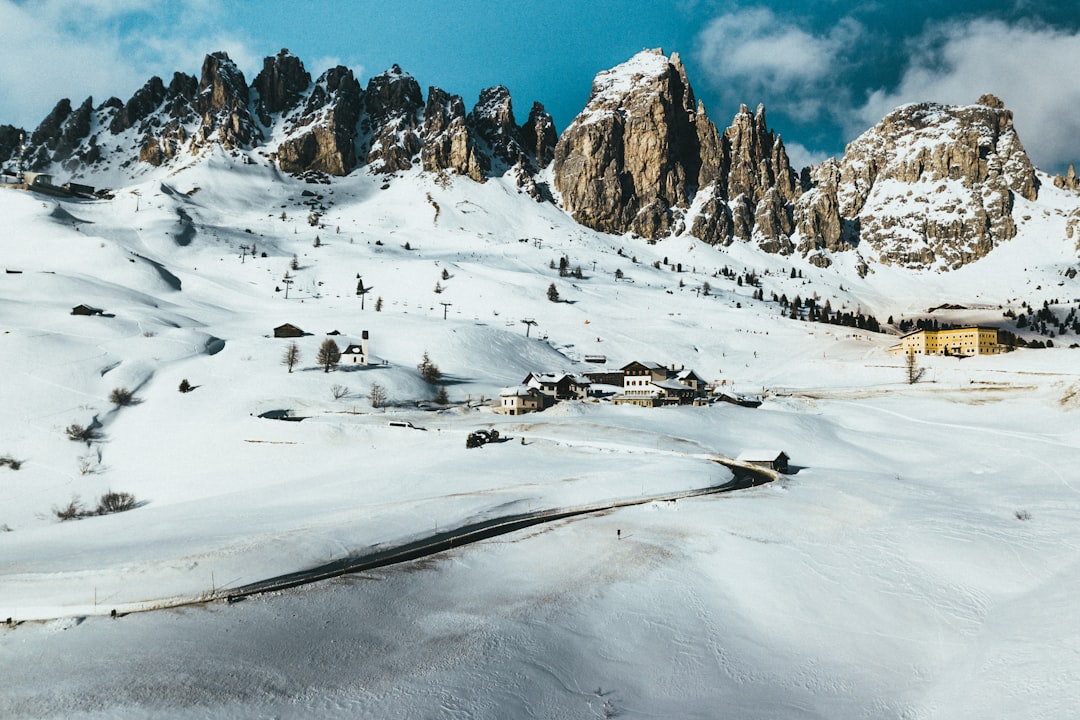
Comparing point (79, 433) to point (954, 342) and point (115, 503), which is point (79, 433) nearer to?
point (115, 503)

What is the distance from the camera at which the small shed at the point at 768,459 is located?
184 ft

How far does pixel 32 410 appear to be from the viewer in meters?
63.4

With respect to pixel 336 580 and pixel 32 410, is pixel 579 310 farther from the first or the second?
pixel 336 580

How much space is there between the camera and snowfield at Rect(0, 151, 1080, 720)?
18.8 metres

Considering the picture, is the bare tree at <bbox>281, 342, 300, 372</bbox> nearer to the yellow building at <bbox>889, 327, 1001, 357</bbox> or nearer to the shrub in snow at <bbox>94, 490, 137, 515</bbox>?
the shrub in snow at <bbox>94, 490, 137, 515</bbox>

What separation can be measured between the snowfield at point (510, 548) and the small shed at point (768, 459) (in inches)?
123

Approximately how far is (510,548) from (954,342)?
5676 inches

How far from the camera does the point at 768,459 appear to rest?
56.3m

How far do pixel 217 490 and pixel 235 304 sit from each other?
10980cm

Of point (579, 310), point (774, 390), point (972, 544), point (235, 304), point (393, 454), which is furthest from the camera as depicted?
point (579, 310)

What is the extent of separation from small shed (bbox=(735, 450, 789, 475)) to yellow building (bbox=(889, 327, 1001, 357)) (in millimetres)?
95442

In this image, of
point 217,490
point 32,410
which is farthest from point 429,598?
point 32,410

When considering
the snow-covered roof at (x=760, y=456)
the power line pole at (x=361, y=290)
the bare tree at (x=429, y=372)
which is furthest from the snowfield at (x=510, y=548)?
the power line pole at (x=361, y=290)

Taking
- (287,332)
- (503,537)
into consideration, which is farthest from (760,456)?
(287,332)
